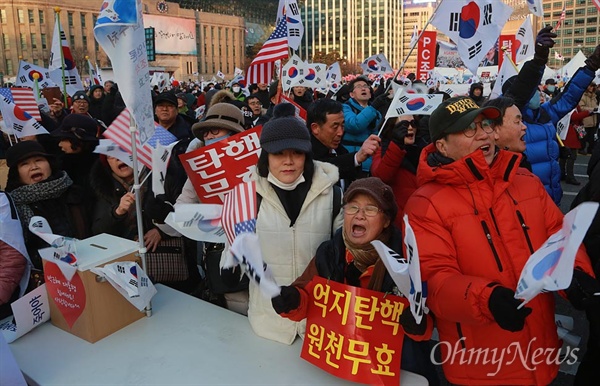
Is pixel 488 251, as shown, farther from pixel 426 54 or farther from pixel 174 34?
pixel 174 34

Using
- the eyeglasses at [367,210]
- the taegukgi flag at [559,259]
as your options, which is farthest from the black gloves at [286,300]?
the taegukgi flag at [559,259]

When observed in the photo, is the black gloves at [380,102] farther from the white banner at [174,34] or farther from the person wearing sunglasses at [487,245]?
the white banner at [174,34]

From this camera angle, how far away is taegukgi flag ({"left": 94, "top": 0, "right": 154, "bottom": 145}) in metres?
2.26

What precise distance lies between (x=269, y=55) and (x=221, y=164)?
3511mm

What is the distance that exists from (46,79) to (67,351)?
8267mm

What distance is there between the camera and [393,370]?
1895 millimetres

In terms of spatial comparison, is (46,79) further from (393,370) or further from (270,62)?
(393,370)

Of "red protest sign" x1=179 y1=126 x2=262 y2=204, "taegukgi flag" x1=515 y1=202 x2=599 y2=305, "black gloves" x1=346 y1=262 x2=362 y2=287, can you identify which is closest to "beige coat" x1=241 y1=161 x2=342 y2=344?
"black gloves" x1=346 y1=262 x2=362 y2=287

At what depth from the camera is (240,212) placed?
2141 millimetres

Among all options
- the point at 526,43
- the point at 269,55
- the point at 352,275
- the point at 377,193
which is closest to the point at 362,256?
the point at 352,275

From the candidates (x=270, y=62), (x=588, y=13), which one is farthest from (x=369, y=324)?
(x=588, y=13)

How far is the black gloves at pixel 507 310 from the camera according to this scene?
155 cm

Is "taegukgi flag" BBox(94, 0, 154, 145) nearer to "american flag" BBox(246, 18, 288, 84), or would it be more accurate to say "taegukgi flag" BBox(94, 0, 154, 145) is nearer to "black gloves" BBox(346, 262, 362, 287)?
"black gloves" BBox(346, 262, 362, 287)

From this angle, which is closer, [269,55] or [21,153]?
[21,153]
